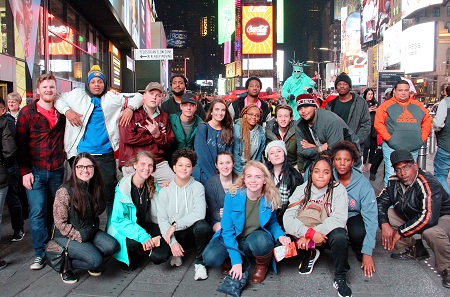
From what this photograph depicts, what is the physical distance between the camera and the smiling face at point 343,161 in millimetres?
4992

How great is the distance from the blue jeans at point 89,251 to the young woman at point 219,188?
3.76 ft

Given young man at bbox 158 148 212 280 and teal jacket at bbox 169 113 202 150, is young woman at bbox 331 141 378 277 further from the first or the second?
teal jacket at bbox 169 113 202 150

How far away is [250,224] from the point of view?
15.5 feet

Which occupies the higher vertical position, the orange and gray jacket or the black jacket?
the orange and gray jacket

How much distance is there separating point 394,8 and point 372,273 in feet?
285

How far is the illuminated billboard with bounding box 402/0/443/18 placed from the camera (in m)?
62.0

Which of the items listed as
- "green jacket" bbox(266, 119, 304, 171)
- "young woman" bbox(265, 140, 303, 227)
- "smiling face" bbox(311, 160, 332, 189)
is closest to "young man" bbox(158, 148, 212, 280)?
"young woman" bbox(265, 140, 303, 227)

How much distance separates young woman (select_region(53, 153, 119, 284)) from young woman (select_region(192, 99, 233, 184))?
1.43m

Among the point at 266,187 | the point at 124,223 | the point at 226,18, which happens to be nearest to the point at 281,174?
the point at 266,187

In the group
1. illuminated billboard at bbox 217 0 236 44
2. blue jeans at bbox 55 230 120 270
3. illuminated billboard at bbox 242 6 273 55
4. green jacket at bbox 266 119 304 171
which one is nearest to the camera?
blue jeans at bbox 55 230 120 270

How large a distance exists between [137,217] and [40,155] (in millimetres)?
1287

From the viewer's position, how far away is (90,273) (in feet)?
15.7

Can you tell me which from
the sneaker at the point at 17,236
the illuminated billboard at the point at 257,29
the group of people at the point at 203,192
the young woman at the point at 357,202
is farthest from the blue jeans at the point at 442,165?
the illuminated billboard at the point at 257,29

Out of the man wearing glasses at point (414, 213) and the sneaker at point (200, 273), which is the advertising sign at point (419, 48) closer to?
the man wearing glasses at point (414, 213)
